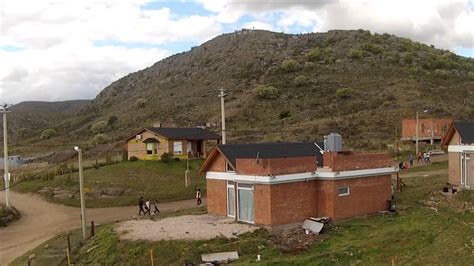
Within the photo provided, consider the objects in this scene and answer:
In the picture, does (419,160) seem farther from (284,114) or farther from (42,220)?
(42,220)

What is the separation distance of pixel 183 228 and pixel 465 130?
742 inches

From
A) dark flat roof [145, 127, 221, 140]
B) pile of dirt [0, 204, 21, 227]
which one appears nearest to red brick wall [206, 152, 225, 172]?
pile of dirt [0, 204, 21, 227]

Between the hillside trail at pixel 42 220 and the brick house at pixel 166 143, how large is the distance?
552 inches

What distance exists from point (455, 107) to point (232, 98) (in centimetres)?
4235

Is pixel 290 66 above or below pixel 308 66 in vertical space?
above

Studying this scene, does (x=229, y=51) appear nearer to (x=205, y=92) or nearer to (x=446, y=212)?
(x=205, y=92)

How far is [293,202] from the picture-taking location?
26359 mm

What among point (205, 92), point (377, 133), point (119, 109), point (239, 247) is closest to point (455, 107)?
point (377, 133)

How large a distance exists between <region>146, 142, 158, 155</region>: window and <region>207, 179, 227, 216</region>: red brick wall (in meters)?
25.3

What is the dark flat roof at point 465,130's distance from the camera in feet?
104

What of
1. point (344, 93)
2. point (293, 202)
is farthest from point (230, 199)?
point (344, 93)

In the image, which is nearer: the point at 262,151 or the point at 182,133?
the point at 262,151

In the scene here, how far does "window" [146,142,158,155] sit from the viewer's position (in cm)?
5530

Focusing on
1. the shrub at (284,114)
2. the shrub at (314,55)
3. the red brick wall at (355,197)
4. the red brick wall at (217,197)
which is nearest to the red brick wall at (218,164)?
the red brick wall at (217,197)
